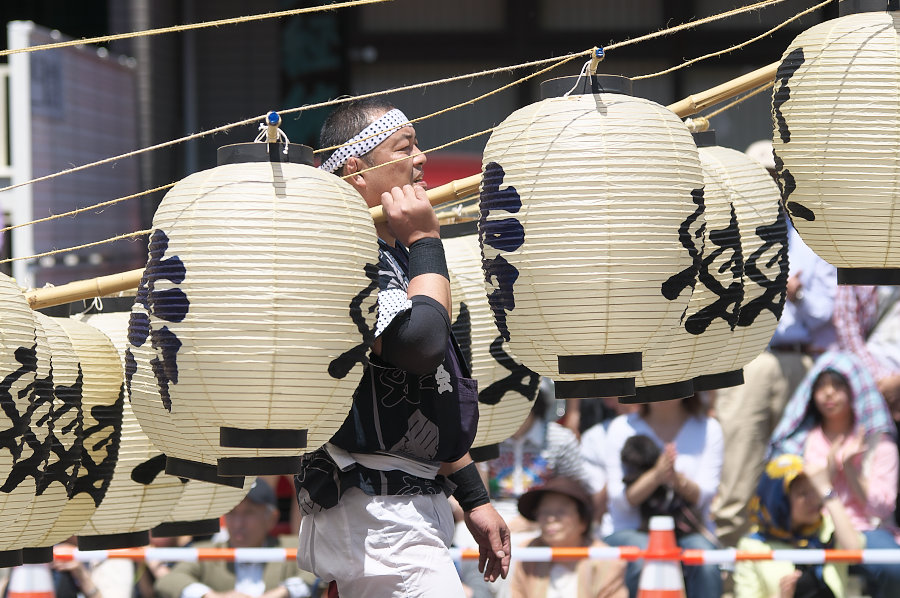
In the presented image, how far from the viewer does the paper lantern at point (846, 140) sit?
2.91m

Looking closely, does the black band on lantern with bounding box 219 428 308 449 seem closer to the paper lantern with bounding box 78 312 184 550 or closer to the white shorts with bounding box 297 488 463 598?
the white shorts with bounding box 297 488 463 598

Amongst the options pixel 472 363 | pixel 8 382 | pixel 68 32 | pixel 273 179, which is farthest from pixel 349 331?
pixel 68 32

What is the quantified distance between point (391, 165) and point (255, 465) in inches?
31.5

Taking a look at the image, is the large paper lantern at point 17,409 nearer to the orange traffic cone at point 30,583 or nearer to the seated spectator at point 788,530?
the orange traffic cone at point 30,583

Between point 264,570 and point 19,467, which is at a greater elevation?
point 19,467

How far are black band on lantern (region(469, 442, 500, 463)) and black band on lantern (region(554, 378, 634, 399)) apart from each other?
84cm

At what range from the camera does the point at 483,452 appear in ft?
12.1

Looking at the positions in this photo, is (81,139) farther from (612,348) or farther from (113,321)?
(612,348)

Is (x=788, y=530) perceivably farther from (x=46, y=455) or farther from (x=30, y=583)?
(x=46, y=455)

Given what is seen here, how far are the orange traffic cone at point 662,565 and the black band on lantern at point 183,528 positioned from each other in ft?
5.83

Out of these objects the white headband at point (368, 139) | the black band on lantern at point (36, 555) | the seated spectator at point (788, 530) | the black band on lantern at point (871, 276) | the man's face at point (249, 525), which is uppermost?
the white headband at point (368, 139)

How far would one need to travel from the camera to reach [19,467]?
279 centimetres

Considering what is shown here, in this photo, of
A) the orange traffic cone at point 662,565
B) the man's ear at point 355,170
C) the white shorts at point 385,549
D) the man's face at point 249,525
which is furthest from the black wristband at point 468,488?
the man's face at point 249,525

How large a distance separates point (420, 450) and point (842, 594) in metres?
2.73
